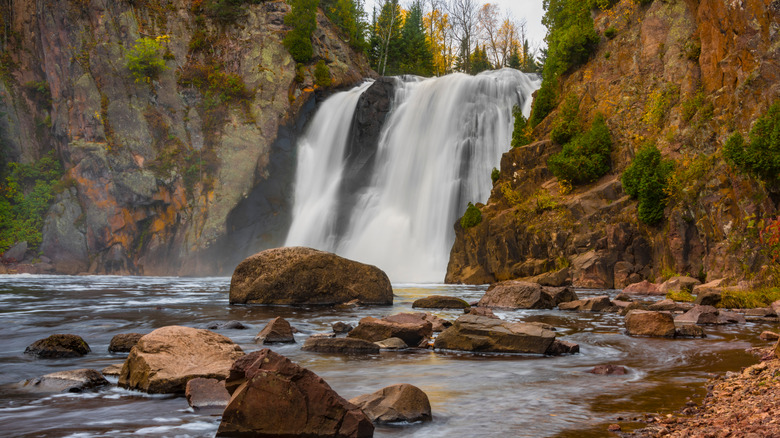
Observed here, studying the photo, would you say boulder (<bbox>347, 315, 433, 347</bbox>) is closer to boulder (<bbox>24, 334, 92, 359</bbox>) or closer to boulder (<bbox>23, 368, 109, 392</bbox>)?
boulder (<bbox>24, 334, 92, 359</bbox>)

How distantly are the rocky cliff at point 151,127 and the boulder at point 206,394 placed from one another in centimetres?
4201

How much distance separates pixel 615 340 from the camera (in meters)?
10.5

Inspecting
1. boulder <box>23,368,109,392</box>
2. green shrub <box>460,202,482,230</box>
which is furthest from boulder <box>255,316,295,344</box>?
green shrub <box>460,202,482,230</box>

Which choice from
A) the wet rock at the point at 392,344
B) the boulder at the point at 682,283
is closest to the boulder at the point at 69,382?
the wet rock at the point at 392,344

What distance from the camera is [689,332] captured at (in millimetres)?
10688

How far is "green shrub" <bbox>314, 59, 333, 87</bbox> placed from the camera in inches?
2003

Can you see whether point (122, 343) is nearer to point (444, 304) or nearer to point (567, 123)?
point (444, 304)

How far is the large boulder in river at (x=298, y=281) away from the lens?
1728cm

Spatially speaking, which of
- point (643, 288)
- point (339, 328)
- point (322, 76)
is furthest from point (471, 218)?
point (322, 76)

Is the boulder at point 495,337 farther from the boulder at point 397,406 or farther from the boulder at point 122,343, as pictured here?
the boulder at point 122,343

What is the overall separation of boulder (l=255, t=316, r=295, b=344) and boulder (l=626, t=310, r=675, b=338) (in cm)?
644

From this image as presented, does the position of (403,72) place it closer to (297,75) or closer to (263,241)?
(297,75)

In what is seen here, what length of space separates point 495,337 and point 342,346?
247cm

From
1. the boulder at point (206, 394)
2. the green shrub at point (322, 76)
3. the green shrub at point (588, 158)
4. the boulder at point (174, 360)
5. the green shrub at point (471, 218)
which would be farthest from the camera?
the green shrub at point (322, 76)
